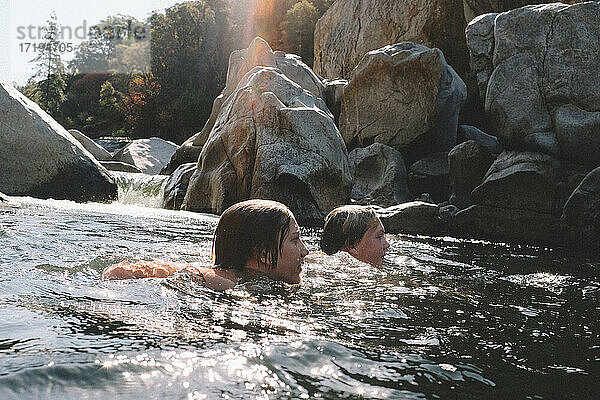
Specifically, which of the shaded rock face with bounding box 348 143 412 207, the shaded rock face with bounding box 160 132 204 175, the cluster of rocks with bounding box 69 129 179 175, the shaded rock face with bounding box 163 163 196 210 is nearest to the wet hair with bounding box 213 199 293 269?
the shaded rock face with bounding box 163 163 196 210

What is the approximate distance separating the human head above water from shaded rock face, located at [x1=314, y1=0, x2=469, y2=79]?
15871mm

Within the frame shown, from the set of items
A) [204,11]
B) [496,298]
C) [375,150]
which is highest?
[204,11]

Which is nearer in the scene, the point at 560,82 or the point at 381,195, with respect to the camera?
the point at 560,82

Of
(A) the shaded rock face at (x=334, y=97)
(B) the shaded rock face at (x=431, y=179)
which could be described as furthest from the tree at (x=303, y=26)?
(B) the shaded rock face at (x=431, y=179)

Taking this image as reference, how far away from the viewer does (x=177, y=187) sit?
12227 mm

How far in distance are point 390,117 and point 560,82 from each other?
5.04 metres

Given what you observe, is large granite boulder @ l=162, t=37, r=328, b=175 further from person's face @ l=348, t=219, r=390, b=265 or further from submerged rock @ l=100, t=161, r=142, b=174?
person's face @ l=348, t=219, r=390, b=265

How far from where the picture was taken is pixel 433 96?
13.9 m

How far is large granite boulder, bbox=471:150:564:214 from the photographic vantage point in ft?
30.3

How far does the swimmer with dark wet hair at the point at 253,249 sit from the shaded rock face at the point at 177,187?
8001mm

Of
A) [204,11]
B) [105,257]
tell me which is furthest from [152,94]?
[105,257]

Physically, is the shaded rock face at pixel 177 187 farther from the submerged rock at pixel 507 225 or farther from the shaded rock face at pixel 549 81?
the shaded rock face at pixel 549 81

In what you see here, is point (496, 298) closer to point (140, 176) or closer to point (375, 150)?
point (375, 150)

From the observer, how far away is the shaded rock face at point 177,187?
11914 millimetres
